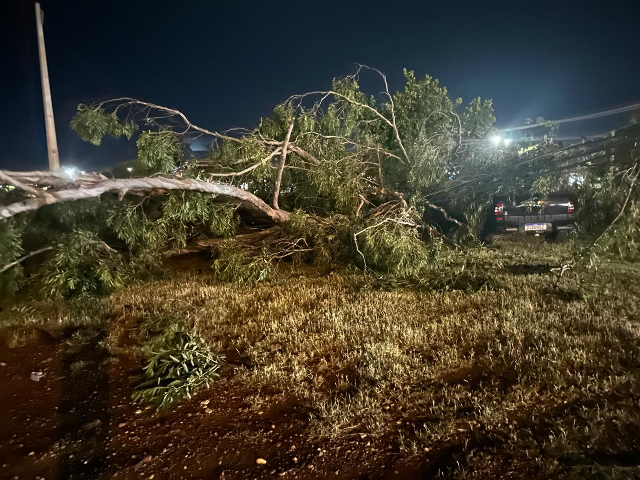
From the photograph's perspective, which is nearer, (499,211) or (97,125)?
(97,125)

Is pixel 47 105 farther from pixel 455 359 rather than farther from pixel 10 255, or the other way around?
pixel 455 359

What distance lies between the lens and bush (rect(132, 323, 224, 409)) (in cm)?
342

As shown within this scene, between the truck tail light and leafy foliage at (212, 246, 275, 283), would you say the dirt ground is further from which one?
the truck tail light

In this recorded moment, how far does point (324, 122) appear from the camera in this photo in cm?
974

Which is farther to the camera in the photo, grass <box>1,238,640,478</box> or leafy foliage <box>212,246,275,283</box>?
leafy foliage <box>212,246,275,283</box>

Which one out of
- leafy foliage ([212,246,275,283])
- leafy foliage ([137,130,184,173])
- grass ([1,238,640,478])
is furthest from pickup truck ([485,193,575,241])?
leafy foliage ([137,130,184,173])

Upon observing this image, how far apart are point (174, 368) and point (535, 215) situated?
9690 mm

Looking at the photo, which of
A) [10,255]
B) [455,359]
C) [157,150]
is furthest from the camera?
[157,150]

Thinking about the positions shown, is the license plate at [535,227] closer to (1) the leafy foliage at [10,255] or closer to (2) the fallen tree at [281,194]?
(2) the fallen tree at [281,194]

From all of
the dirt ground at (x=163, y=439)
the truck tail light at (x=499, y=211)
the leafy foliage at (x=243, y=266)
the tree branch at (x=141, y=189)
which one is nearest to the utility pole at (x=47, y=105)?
the tree branch at (x=141, y=189)

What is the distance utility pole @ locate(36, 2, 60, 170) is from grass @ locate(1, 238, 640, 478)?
3.00m

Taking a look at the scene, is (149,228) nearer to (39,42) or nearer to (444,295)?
(39,42)

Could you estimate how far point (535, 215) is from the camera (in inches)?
402

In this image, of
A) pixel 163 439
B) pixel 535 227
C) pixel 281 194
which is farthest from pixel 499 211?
pixel 163 439
